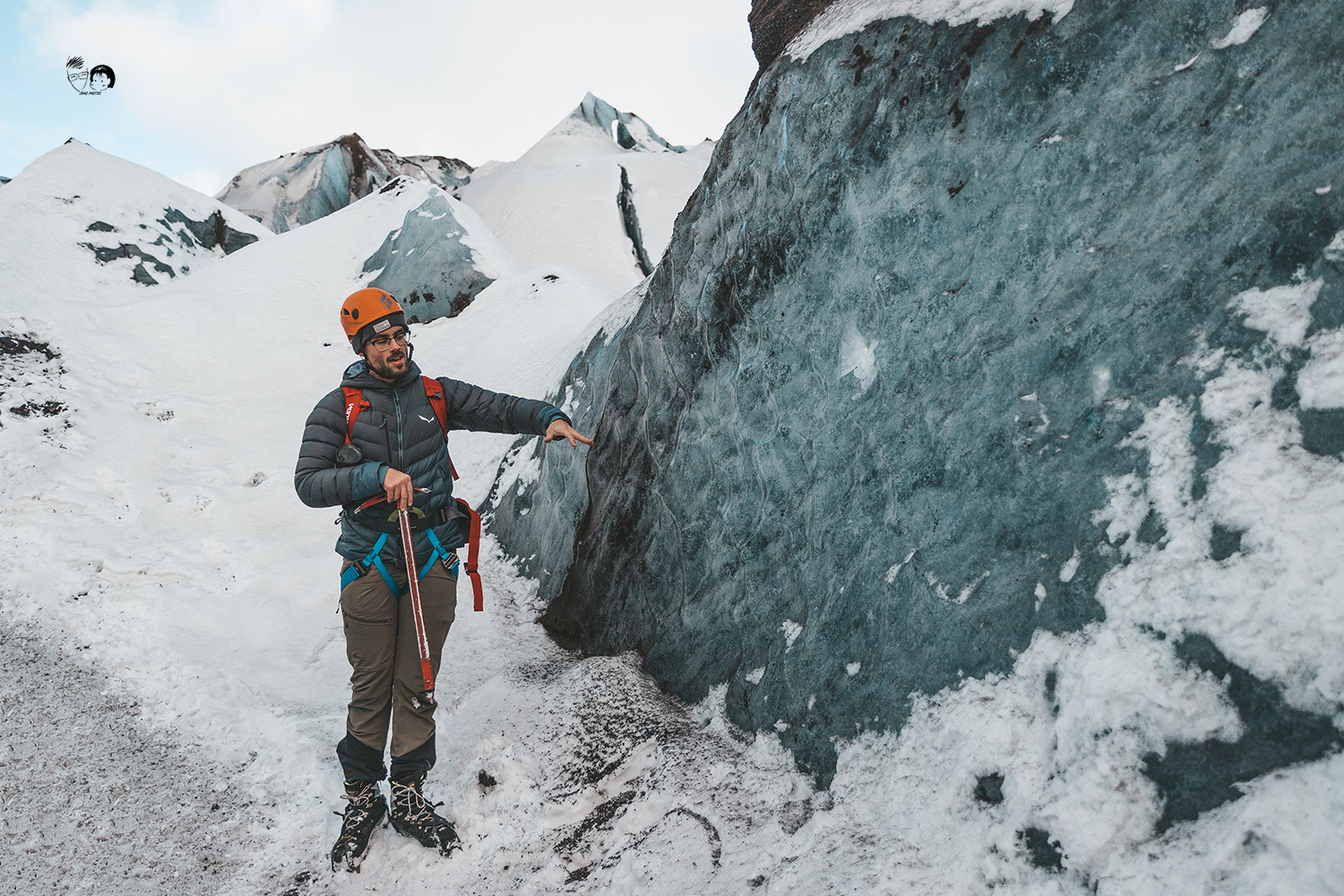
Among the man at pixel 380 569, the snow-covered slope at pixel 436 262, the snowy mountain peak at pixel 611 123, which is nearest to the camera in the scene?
the man at pixel 380 569

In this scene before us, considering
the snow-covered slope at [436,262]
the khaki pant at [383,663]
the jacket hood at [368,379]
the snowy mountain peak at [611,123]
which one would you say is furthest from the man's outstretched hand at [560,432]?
the snowy mountain peak at [611,123]

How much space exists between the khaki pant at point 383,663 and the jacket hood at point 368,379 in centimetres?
88

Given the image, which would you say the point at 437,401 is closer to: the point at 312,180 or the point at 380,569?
the point at 380,569

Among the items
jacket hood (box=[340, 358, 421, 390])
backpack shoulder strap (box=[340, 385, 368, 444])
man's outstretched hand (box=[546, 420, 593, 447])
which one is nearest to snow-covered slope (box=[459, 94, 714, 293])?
man's outstretched hand (box=[546, 420, 593, 447])

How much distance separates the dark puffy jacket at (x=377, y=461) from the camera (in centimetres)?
323

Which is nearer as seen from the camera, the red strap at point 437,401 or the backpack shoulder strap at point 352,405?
the backpack shoulder strap at point 352,405

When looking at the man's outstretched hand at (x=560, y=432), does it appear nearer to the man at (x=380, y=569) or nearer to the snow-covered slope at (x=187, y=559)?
the man at (x=380, y=569)

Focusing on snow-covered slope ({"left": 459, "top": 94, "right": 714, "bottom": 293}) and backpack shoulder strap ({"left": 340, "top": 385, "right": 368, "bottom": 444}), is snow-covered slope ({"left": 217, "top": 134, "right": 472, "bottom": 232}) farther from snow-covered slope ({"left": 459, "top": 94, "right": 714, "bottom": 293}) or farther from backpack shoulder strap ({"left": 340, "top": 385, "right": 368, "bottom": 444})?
backpack shoulder strap ({"left": 340, "top": 385, "right": 368, "bottom": 444})

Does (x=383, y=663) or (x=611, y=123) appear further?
(x=611, y=123)

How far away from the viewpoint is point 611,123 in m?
38.6

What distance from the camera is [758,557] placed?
3816mm

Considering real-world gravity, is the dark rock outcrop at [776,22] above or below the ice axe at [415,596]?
above

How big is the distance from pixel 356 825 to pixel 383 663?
0.76 m

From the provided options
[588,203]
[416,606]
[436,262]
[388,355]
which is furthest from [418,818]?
[588,203]
